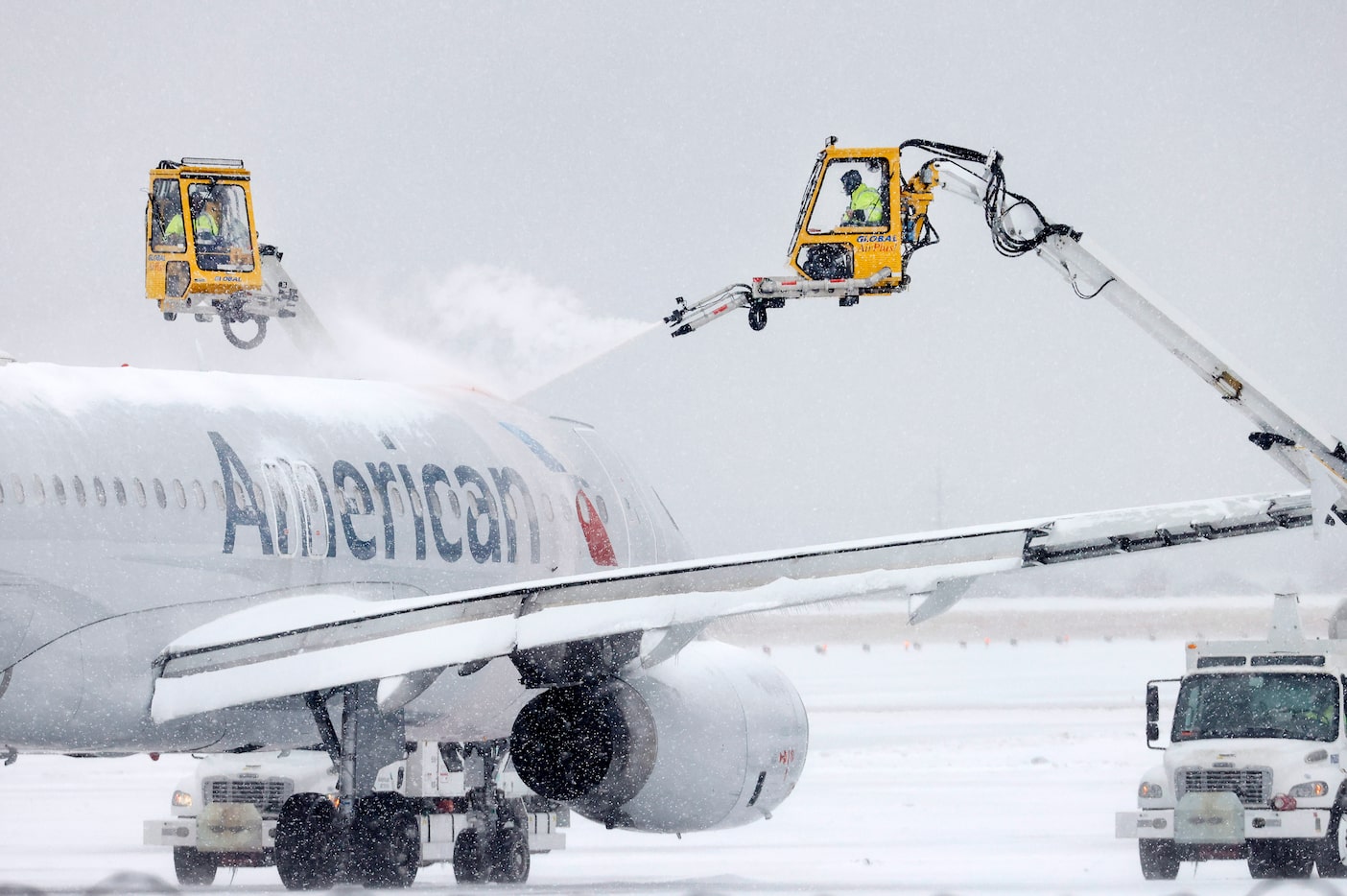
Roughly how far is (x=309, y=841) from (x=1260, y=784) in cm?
925

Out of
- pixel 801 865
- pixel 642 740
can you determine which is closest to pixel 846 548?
pixel 642 740

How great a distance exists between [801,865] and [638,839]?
19.4 ft

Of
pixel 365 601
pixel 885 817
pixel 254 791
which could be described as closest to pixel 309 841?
pixel 365 601

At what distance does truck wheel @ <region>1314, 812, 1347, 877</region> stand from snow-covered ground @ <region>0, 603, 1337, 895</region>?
852 millimetres

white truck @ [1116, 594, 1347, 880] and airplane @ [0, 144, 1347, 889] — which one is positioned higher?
airplane @ [0, 144, 1347, 889]

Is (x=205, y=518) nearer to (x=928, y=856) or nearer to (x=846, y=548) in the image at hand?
(x=846, y=548)

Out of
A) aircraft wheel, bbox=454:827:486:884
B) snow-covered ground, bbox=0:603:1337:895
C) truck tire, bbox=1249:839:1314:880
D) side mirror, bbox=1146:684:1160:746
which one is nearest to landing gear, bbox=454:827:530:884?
aircraft wheel, bbox=454:827:486:884

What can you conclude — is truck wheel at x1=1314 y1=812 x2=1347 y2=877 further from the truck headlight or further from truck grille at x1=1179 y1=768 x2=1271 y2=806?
truck grille at x1=1179 y1=768 x2=1271 y2=806

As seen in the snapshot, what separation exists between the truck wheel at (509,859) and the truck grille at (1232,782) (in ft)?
20.4

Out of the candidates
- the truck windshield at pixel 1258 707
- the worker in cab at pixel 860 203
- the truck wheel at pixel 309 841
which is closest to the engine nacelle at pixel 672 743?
the truck wheel at pixel 309 841

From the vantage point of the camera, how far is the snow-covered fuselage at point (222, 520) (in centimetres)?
1645

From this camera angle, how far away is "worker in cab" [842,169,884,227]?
21.7m

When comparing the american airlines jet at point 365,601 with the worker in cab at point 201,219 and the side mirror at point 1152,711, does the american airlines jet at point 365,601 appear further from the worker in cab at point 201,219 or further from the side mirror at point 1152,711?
the side mirror at point 1152,711

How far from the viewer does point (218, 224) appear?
77.6ft
